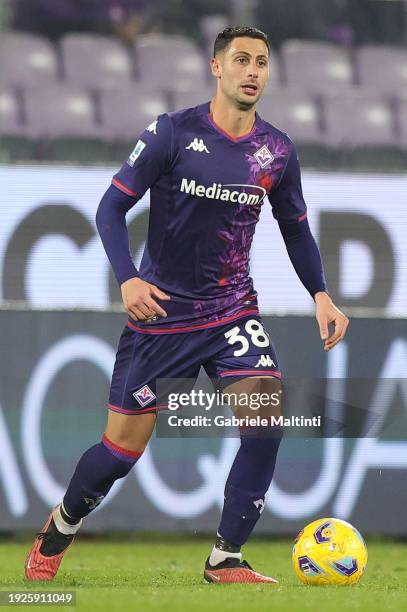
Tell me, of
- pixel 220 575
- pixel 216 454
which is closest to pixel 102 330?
pixel 216 454

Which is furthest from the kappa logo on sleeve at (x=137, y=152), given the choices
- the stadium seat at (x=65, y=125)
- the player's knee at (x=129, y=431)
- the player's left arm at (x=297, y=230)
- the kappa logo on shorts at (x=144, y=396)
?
the stadium seat at (x=65, y=125)

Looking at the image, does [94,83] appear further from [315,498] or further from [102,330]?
[315,498]

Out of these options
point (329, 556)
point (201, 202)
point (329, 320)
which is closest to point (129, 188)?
point (201, 202)

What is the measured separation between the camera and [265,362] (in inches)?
206

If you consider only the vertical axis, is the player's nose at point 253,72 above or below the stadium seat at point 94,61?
above

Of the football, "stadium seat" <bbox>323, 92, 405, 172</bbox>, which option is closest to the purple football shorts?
the football

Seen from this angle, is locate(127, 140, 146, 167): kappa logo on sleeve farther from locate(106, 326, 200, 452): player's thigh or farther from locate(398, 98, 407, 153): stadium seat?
locate(398, 98, 407, 153): stadium seat

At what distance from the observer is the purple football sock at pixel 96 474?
5297mm

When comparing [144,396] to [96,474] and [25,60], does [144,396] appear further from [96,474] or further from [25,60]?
[25,60]

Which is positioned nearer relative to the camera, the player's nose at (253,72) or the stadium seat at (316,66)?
the player's nose at (253,72)

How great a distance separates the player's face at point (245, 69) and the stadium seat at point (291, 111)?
3558 millimetres

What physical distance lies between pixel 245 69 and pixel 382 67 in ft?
13.0

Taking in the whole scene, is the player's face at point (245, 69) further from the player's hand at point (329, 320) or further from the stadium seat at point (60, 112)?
the stadium seat at point (60, 112)

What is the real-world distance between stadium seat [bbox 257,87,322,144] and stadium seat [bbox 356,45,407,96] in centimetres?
43
